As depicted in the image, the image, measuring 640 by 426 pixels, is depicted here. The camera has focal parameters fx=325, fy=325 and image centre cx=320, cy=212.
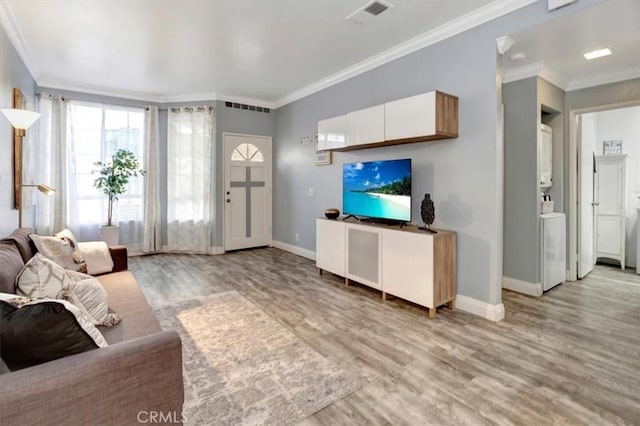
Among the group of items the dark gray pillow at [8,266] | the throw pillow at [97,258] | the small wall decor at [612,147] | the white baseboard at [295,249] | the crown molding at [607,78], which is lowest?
the white baseboard at [295,249]

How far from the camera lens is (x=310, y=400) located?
1785 millimetres

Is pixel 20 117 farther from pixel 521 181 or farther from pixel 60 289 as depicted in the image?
pixel 521 181

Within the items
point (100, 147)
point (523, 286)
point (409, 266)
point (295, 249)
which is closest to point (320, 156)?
point (295, 249)

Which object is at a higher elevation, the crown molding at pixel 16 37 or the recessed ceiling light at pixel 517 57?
the crown molding at pixel 16 37

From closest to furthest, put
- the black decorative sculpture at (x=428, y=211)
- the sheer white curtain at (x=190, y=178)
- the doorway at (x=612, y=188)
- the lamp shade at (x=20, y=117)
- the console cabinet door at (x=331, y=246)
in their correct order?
the lamp shade at (x=20, y=117), the black decorative sculpture at (x=428, y=211), the console cabinet door at (x=331, y=246), the doorway at (x=612, y=188), the sheer white curtain at (x=190, y=178)

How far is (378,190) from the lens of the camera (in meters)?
3.62

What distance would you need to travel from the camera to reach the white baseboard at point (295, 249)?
525 centimetres

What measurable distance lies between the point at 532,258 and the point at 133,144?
232 inches

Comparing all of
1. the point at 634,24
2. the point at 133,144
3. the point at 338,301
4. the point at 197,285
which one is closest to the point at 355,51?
the point at 634,24

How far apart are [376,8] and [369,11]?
0.07 meters

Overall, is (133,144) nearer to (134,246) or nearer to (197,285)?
(134,246)

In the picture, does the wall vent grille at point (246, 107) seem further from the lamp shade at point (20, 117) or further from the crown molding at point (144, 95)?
the lamp shade at point (20, 117)

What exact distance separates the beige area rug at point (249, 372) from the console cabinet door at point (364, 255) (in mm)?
1190

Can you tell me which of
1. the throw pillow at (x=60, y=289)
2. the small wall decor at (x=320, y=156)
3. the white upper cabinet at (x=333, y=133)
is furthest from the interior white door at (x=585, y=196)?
the throw pillow at (x=60, y=289)
